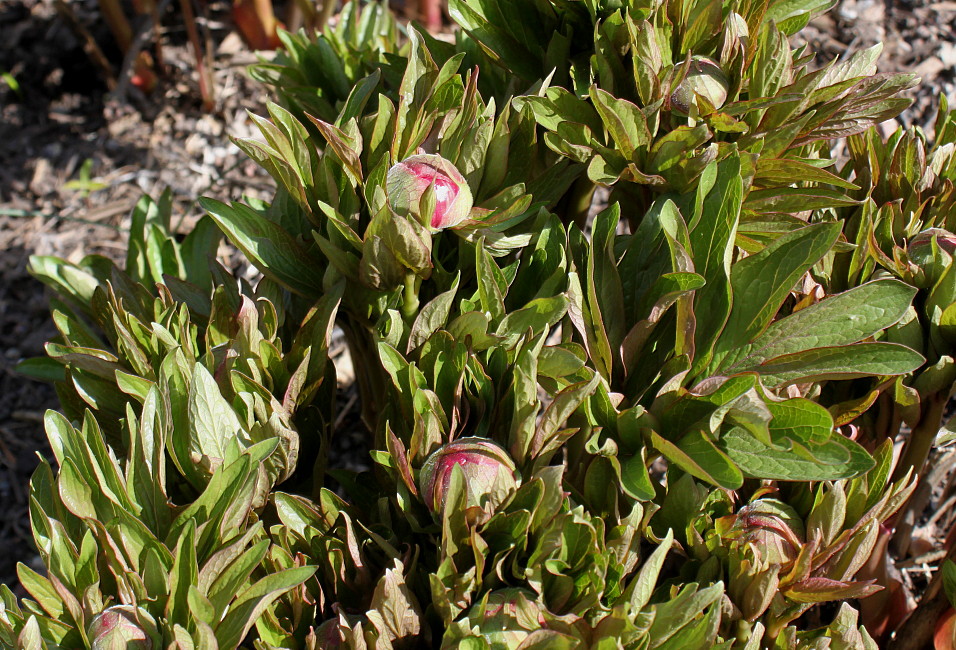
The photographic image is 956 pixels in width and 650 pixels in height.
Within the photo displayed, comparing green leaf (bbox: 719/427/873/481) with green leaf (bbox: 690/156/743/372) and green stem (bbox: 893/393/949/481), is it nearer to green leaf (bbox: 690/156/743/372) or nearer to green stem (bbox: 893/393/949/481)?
green leaf (bbox: 690/156/743/372)

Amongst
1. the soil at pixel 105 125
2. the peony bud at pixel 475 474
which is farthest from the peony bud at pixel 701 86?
the soil at pixel 105 125

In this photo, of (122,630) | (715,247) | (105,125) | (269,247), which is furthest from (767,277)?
(105,125)

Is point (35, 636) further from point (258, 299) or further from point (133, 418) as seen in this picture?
point (258, 299)

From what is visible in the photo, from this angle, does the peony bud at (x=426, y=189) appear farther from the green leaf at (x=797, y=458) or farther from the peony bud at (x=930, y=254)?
the peony bud at (x=930, y=254)

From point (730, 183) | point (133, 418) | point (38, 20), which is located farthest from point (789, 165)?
point (38, 20)

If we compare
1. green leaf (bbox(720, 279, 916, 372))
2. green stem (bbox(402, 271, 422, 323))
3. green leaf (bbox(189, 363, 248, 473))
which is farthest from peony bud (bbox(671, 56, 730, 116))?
green leaf (bbox(189, 363, 248, 473))

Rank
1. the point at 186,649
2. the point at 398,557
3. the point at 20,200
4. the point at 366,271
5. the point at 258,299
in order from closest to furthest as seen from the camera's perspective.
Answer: the point at 186,649
the point at 398,557
the point at 366,271
the point at 258,299
the point at 20,200
